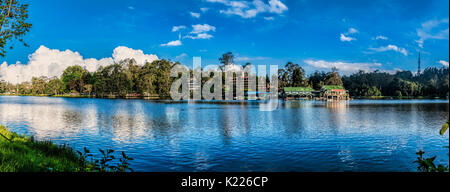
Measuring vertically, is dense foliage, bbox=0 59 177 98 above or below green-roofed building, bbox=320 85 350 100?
above


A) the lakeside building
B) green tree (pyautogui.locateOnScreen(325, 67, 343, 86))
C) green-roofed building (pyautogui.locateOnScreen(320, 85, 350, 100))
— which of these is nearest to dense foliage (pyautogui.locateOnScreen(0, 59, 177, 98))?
the lakeside building

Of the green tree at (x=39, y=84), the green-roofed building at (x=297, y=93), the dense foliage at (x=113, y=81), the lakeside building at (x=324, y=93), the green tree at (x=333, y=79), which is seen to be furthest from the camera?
the green tree at (x=39, y=84)

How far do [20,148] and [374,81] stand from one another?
A: 140134 mm

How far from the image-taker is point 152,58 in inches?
4269

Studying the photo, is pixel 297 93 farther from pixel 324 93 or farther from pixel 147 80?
pixel 147 80

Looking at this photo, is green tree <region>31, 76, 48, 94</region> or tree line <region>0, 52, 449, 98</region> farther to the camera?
green tree <region>31, 76, 48, 94</region>

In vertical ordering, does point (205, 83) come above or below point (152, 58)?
below

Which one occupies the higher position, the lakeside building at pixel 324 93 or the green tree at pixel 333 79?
the green tree at pixel 333 79

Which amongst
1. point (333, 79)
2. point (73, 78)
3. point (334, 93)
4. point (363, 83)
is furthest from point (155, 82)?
point (363, 83)

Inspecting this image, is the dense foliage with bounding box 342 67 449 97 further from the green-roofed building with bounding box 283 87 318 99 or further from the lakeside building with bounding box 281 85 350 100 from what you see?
the green-roofed building with bounding box 283 87 318 99

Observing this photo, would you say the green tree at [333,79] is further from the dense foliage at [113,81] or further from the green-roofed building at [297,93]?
the dense foliage at [113,81]

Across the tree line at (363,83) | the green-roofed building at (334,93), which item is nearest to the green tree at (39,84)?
the tree line at (363,83)
